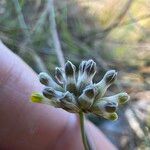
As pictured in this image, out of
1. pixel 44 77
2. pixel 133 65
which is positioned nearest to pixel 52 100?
pixel 44 77

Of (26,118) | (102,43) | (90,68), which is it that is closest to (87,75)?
(90,68)

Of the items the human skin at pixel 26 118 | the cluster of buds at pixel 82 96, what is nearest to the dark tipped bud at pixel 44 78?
the cluster of buds at pixel 82 96

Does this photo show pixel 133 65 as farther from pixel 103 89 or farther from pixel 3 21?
pixel 103 89

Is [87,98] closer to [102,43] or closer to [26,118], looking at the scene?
[26,118]

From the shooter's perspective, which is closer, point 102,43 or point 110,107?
point 110,107

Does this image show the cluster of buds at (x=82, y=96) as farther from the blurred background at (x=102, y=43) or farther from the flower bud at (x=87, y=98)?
the blurred background at (x=102, y=43)

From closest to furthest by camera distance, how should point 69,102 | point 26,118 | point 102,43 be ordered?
1. point 69,102
2. point 26,118
3. point 102,43
